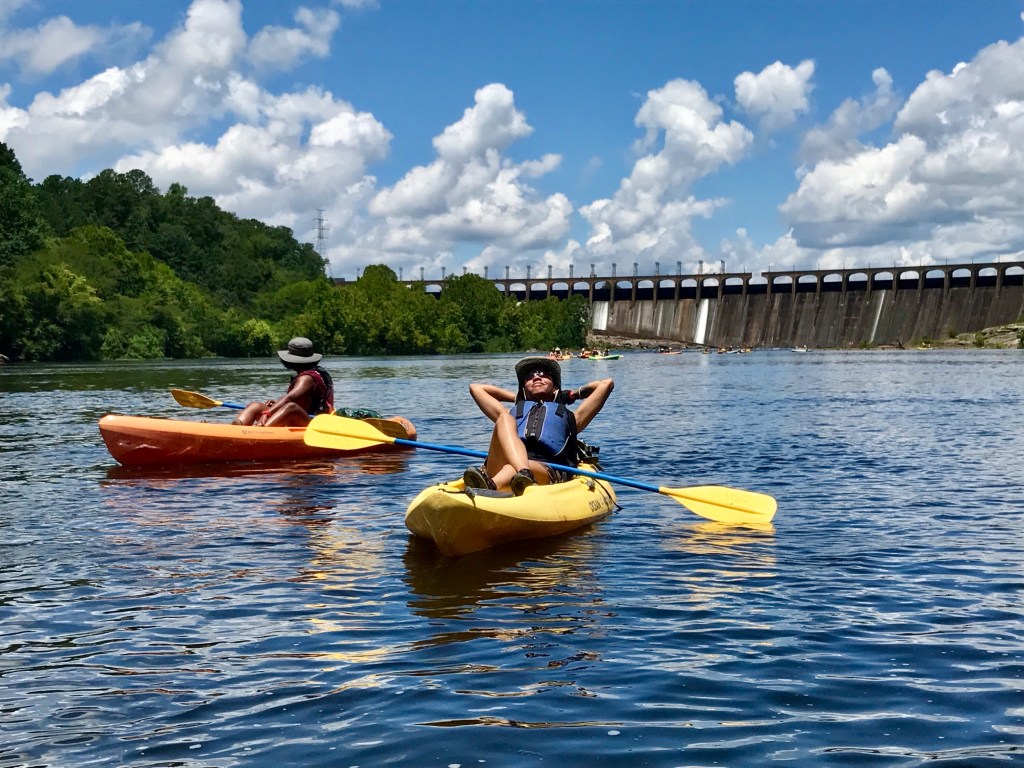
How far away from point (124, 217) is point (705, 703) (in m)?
134

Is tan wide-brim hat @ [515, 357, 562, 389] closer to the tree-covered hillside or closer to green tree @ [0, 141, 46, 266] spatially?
the tree-covered hillside

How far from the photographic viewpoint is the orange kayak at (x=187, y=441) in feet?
49.4

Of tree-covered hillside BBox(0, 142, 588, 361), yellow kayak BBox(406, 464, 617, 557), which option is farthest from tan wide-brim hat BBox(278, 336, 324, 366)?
tree-covered hillside BBox(0, 142, 588, 361)

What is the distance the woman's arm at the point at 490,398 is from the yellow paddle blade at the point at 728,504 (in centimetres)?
178

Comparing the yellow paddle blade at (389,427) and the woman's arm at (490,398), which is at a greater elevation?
the woman's arm at (490,398)

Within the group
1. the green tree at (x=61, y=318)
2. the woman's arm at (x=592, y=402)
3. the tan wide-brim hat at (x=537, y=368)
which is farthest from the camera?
the green tree at (x=61, y=318)

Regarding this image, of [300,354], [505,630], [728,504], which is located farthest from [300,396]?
[505,630]

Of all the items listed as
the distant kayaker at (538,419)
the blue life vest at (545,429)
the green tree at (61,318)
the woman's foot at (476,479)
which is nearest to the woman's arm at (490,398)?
the distant kayaker at (538,419)

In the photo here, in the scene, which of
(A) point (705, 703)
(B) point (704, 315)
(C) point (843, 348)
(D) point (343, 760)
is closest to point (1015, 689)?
(A) point (705, 703)

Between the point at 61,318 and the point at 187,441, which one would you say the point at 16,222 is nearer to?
the point at 61,318

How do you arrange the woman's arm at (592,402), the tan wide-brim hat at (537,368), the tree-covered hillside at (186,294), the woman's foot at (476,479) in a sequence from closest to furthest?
the woman's foot at (476,479)
the tan wide-brim hat at (537,368)
the woman's arm at (592,402)
the tree-covered hillside at (186,294)

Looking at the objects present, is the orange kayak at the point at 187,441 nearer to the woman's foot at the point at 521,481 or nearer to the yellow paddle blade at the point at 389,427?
the yellow paddle blade at the point at 389,427

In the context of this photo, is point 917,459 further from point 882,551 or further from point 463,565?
point 463,565

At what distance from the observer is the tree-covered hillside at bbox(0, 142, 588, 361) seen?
70.7 meters
